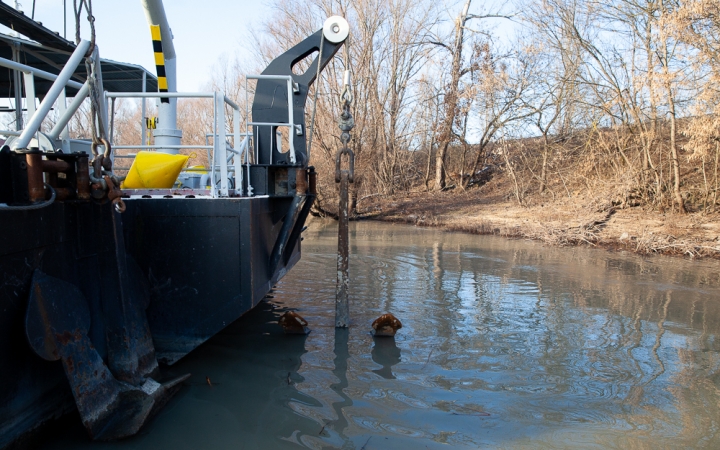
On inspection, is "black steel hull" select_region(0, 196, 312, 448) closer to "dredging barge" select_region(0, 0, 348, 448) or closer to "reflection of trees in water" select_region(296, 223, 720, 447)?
"dredging barge" select_region(0, 0, 348, 448)

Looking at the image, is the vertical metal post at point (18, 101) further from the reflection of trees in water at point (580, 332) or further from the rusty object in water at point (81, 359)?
the reflection of trees in water at point (580, 332)

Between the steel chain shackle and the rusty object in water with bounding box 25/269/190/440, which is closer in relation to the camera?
the rusty object in water with bounding box 25/269/190/440

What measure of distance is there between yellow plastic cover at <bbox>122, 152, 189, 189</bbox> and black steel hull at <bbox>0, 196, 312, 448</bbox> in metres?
0.63

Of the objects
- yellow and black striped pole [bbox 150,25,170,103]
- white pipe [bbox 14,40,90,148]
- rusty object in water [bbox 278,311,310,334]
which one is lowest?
rusty object in water [bbox 278,311,310,334]

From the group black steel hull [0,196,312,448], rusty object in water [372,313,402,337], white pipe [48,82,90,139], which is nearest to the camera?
black steel hull [0,196,312,448]

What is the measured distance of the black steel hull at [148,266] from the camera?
10.6ft

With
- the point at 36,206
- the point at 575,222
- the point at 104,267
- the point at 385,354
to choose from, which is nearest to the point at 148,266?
the point at 104,267

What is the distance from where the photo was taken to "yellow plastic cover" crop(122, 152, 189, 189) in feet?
17.2

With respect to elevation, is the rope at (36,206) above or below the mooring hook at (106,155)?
below

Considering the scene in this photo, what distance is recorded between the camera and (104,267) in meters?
4.01

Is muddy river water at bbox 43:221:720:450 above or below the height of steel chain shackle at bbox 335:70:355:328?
below

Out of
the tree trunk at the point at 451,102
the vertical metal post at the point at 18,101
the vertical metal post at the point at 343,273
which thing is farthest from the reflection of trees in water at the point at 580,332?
the tree trunk at the point at 451,102

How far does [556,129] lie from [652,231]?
997 cm

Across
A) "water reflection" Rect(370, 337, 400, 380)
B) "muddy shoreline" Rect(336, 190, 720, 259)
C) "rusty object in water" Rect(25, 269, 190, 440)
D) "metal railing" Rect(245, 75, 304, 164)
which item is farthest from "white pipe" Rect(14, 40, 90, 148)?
"muddy shoreline" Rect(336, 190, 720, 259)
